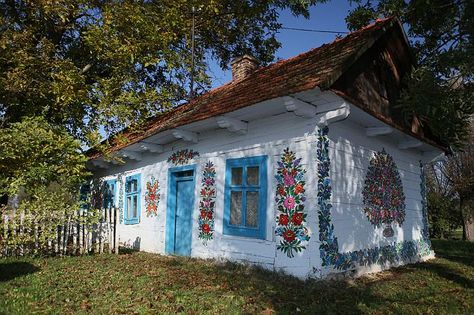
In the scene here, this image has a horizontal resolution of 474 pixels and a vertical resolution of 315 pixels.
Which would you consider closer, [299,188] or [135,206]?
[299,188]

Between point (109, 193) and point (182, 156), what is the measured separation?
5.50 m

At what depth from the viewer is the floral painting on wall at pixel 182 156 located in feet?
33.4

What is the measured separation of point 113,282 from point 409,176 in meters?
8.27

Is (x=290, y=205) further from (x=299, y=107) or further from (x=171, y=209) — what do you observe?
(x=171, y=209)

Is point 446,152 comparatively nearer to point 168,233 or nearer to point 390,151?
point 390,151

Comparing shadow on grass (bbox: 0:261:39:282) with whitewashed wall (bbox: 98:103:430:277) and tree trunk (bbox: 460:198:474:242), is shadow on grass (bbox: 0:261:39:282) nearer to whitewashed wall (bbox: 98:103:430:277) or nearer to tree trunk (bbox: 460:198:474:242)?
whitewashed wall (bbox: 98:103:430:277)

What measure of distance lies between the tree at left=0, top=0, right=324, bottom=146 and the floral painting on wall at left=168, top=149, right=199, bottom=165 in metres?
3.53

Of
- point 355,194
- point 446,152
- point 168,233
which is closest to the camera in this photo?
point 355,194

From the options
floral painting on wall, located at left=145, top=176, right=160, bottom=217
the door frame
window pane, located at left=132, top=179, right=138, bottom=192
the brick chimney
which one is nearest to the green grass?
the door frame

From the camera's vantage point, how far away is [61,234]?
1004 cm

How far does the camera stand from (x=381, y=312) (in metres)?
5.30

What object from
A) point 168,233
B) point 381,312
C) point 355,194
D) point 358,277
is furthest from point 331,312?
point 168,233

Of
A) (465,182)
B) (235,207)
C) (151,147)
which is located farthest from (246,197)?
Result: (465,182)

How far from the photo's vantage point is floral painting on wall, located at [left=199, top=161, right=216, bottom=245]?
9188 millimetres
